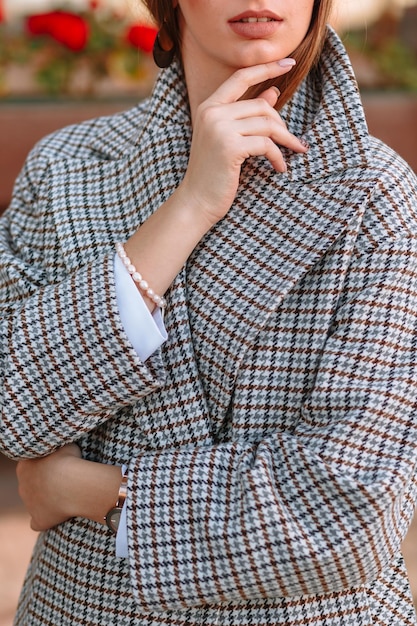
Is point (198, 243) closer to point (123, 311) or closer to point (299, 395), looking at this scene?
point (123, 311)

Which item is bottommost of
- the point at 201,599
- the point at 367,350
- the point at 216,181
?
the point at 201,599

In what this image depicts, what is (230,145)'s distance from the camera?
1.06 metres

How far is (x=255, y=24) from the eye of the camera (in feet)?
3.54

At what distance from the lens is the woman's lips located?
3.53ft

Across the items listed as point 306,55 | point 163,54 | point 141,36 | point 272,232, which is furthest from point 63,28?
point 272,232

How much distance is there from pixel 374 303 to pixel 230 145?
0.25 metres

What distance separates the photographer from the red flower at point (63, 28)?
10.4 feet

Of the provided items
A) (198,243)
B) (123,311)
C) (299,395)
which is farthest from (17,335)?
(299,395)

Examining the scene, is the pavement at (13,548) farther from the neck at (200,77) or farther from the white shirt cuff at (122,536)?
the neck at (200,77)

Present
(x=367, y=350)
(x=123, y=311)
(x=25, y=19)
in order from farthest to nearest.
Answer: (x=25, y=19), (x=123, y=311), (x=367, y=350)

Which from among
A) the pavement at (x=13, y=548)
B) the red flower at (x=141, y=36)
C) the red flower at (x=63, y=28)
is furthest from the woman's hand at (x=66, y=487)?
the red flower at (x=63, y=28)

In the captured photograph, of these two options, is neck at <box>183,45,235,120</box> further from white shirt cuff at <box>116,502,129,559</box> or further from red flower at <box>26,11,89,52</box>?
red flower at <box>26,11,89,52</box>

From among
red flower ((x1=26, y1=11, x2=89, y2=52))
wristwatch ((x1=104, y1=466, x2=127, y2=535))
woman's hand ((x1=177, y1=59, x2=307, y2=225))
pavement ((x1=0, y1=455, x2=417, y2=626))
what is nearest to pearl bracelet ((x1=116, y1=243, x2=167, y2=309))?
woman's hand ((x1=177, y1=59, x2=307, y2=225))

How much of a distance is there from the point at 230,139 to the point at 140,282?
0.66 ft
